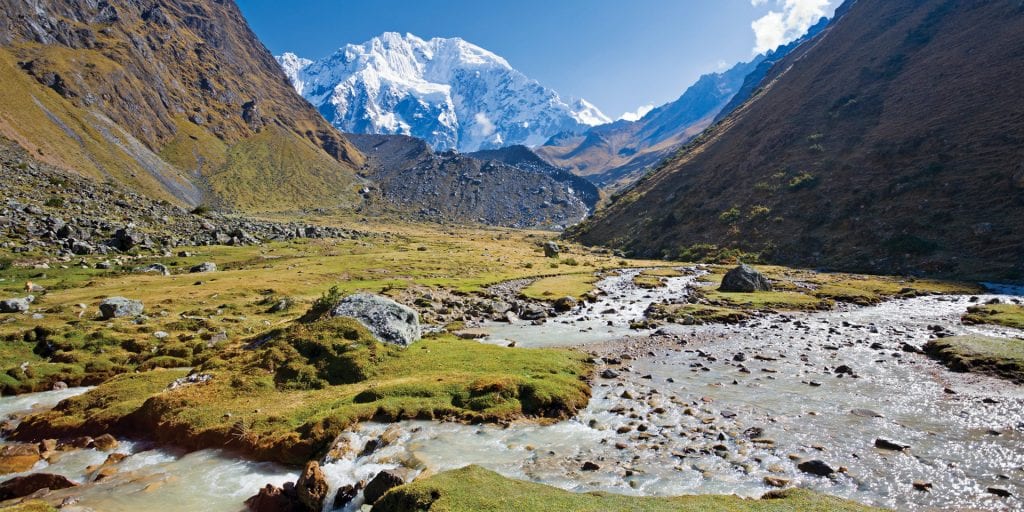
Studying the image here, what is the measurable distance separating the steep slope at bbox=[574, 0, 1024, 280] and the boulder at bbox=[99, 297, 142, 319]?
9994 cm

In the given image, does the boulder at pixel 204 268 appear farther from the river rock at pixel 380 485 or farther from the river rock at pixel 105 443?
the river rock at pixel 380 485

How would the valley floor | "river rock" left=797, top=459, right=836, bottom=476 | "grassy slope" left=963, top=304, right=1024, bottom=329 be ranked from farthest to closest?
"grassy slope" left=963, top=304, right=1024, bottom=329
"river rock" left=797, top=459, right=836, bottom=476
the valley floor

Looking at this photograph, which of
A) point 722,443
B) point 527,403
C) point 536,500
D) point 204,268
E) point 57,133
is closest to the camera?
point 536,500

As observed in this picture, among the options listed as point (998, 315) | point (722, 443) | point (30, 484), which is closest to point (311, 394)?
point (30, 484)

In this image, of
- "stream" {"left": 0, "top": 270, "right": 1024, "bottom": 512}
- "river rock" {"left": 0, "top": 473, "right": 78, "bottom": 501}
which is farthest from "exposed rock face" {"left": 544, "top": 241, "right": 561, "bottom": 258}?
"river rock" {"left": 0, "top": 473, "right": 78, "bottom": 501}

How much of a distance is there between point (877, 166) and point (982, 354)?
9101 cm

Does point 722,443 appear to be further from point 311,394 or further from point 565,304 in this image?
point 565,304

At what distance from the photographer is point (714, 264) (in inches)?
3969

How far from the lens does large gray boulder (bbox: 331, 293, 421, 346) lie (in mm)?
30125

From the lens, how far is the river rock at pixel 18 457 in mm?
17406

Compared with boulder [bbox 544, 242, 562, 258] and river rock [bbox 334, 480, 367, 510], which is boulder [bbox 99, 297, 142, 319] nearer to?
river rock [bbox 334, 480, 367, 510]

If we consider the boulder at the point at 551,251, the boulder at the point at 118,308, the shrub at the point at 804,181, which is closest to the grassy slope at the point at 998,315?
the shrub at the point at 804,181

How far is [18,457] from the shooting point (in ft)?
58.5

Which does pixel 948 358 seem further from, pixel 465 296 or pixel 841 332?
pixel 465 296
